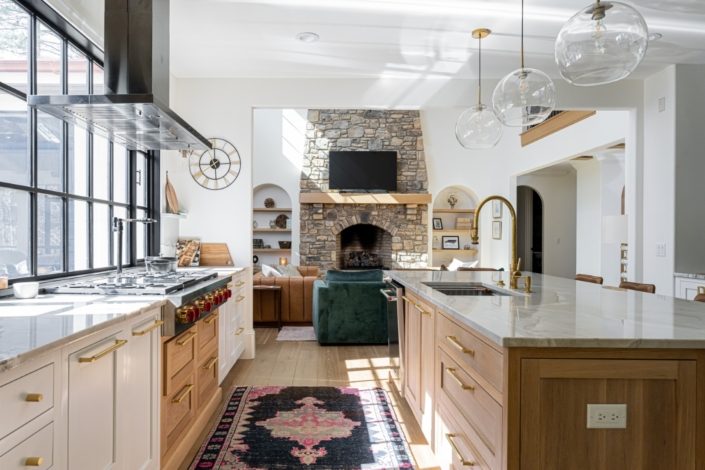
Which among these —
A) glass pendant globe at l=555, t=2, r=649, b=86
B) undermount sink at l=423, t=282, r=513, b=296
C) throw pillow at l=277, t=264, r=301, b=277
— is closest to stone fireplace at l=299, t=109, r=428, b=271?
throw pillow at l=277, t=264, r=301, b=277

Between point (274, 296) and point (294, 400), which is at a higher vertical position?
point (274, 296)

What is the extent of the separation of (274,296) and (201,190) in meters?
1.87

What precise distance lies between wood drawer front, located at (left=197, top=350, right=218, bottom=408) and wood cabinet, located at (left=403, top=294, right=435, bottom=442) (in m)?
1.26

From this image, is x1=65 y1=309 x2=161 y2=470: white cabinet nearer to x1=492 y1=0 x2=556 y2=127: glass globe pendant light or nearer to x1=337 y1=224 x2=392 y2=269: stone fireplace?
x1=492 y1=0 x2=556 y2=127: glass globe pendant light

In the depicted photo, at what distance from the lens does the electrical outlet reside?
3.93 ft

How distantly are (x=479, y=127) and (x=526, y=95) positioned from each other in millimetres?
821

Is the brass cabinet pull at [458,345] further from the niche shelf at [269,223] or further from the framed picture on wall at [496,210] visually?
the niche shelf at [269,223]

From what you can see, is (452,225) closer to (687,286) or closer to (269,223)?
(269,223)

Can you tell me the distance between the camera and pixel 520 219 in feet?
34.8

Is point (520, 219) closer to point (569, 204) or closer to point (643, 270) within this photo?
point (569, 204)

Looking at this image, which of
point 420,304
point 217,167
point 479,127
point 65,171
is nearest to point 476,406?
point 420,304

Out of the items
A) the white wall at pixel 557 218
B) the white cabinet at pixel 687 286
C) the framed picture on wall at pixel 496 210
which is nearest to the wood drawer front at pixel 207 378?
the white cabinet at pixel 687 286

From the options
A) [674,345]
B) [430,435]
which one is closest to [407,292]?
[430,435]

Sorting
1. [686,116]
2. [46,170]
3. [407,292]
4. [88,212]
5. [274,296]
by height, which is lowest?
[274,296]
